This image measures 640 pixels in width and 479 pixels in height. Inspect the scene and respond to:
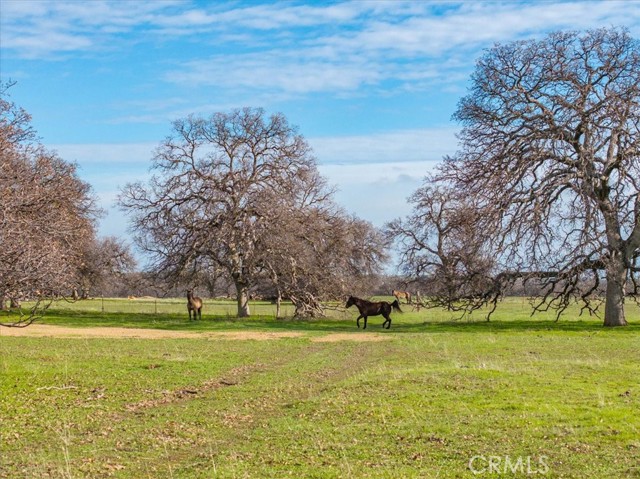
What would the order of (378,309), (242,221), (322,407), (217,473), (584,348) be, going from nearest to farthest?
(217,473)
(322,407)
(584,348)
(378,309)
(242,221)

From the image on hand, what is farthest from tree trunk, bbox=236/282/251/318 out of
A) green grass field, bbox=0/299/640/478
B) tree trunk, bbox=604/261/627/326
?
tree trunk, bbox=604/261/627/326

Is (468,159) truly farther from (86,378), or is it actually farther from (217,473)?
(217,473)

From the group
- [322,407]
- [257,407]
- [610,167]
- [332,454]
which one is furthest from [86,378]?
[610,167]

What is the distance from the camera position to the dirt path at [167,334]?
30.7 m

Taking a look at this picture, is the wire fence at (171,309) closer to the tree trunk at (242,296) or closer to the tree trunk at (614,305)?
the tree trunk at (242,296)

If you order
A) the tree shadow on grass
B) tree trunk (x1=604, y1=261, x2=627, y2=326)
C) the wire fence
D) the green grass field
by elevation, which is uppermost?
tree trunk (x1=604, y1=261, x2=627, y2=326)

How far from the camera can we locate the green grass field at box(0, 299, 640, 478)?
920 centimetres

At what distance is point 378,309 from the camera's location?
3744cm

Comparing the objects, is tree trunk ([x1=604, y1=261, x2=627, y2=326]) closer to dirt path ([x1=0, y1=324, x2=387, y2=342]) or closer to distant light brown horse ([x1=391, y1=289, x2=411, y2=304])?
dirt path ([x1=0, y1=324, x2=387, y2=342])

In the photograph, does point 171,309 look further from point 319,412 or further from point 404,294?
point 319,412

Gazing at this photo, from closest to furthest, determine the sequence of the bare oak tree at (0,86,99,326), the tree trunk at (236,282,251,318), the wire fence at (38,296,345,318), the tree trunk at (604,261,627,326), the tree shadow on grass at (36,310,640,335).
Answer: the bare oak tree at (0,86,99,326)
the tree trunk at (604,261,627,326)
the tree shadow on grass at (36,310,640,335)
the tree trunk at (236,282,251,318)
the wire fence at (38,296,345,318)

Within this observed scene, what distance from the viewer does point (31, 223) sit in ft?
77.4

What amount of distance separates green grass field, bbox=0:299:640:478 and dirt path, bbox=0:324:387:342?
558 cm

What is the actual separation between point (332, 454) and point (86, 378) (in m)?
9.43
